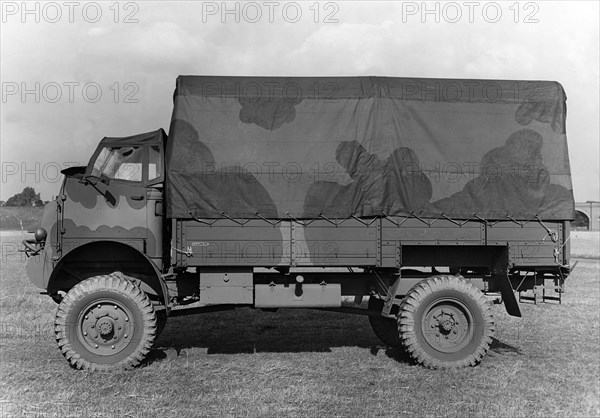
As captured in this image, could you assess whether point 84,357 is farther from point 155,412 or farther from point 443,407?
point 443,407

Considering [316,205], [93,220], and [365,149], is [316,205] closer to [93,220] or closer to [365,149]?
[365,149]

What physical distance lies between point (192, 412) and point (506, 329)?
632cm

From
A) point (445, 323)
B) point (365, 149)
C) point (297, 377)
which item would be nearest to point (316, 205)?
point (365, 149)

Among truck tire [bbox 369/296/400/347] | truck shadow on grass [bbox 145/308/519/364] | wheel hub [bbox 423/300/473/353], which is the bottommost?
truck shadow on grass [bbox 145/308/519/364]

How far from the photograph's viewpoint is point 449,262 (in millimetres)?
8086

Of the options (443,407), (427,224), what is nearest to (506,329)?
(427,224)

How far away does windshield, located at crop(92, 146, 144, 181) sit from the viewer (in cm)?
792

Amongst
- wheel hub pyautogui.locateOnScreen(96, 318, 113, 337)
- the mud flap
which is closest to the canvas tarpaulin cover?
the mud flap

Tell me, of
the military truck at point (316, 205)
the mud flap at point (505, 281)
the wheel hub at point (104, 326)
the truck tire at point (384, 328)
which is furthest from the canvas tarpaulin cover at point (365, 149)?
the truck tire at point (384, 328)

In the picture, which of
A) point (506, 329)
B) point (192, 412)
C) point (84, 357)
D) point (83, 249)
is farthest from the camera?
point (506, 329)

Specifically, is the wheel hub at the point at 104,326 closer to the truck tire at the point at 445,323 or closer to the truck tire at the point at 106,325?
the truck tire at the point at 106,325

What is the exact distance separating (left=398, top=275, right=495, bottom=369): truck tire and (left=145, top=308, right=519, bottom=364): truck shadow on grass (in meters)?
0.43

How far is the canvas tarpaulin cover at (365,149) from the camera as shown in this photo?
7.52m

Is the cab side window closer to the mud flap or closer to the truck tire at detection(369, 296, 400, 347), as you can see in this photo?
the truck tire at detection(369, 296, 400, 347)
